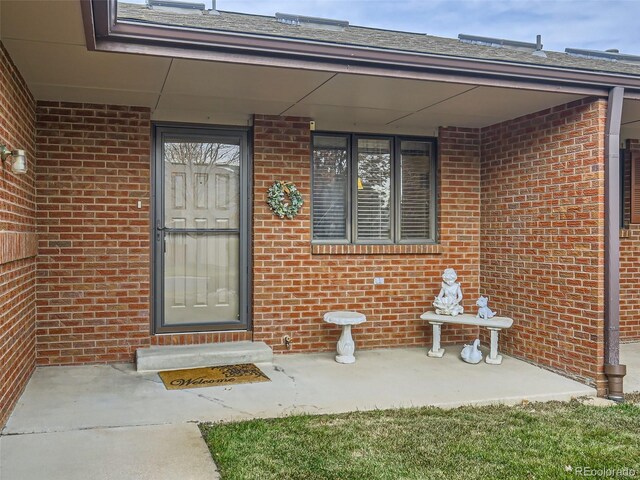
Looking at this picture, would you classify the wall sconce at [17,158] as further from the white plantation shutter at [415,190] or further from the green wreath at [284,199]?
the white plantation shutter at [415,190]

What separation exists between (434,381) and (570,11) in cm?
1434

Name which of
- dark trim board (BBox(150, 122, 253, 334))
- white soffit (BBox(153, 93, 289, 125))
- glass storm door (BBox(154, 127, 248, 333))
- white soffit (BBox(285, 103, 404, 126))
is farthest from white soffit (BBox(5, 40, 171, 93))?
white soffit (BBox(285, 103, 404, 126))

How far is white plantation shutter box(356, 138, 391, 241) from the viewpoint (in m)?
6.28

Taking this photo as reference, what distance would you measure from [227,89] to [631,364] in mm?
4822

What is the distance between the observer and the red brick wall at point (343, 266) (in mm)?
5828

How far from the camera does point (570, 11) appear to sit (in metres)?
15.5

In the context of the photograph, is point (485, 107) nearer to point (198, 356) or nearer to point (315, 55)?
point (315, 55)

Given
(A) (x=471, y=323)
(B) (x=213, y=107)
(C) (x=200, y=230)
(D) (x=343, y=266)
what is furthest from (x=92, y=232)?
(A) (x=471, y=323)

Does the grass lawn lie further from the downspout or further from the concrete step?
the concrete step

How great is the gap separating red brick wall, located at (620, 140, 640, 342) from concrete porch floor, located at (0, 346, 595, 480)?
82.0 inches

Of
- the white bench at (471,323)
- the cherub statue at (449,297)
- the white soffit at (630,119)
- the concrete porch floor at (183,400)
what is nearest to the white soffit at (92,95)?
the concrete porch floor at (183,400)

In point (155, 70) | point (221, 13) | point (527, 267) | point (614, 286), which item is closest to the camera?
point (155, 70)

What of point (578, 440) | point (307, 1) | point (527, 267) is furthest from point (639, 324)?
point (307, 1)

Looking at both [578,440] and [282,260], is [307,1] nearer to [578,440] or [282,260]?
[282,260]
